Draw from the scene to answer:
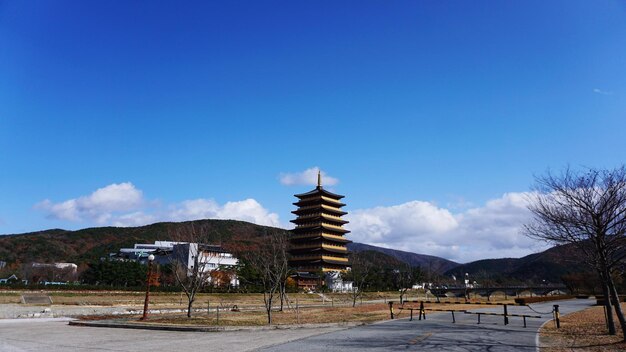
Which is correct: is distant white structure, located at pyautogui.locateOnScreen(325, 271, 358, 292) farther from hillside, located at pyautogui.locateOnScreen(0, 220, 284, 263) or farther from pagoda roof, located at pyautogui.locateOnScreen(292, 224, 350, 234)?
hillside, located at pyautogui.locateOnScreen(0, 220, 284, 263)

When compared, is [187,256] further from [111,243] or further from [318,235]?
[111,243]

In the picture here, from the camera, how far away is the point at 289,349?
1143 centimetres

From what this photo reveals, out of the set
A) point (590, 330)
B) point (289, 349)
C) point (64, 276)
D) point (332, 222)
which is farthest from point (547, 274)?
point (289, 349)

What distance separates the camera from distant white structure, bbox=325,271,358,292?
3147 inches

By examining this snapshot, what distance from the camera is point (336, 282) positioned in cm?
8081

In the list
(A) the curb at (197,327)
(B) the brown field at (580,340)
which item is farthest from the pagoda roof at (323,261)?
(B) the brown field at (580,340)

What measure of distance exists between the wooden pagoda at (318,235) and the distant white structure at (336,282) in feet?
5.49

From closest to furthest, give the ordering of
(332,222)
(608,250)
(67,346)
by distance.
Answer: (67,346) < (608,250) < (332,222)

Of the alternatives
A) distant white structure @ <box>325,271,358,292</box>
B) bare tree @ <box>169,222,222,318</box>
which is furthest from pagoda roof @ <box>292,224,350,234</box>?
bare tree @ <box>169,222,222,318</box>

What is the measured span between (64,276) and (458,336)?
8417 centimetres

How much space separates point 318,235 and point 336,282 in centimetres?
1044

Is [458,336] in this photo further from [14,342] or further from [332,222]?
[332,222]

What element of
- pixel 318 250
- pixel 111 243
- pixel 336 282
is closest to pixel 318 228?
pixel 318 250

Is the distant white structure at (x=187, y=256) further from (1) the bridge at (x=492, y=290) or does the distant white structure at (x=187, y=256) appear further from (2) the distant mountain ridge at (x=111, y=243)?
(1) the bridge at (x=492, y=290)
